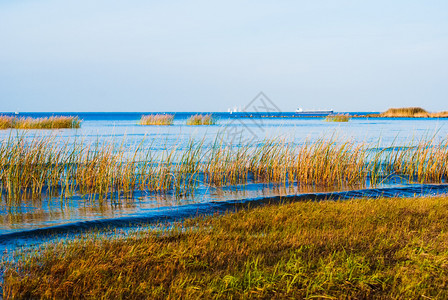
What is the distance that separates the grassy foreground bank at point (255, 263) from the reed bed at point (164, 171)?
3878mm

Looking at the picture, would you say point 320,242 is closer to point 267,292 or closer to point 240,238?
point 240,238

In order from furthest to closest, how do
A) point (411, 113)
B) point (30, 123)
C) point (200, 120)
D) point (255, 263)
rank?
point (411, 113)
point (200, 120)
point (30, 123)
point (255, 263)

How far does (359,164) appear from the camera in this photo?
434 inches

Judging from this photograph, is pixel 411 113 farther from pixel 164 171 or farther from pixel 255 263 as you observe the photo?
pixel 255 263

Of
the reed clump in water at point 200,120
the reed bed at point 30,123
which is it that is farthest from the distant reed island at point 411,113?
the reed bed at point 30,123

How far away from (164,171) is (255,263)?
609cm

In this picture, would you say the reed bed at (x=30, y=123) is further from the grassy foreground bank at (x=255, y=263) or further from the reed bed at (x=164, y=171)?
the grassy foreground bank at (x=255, y=263)

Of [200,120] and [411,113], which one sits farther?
[411,113]

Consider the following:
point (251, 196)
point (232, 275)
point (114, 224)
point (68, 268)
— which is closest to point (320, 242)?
point (232, 275)

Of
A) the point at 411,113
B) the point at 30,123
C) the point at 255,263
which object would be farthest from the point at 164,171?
the point at 411,113

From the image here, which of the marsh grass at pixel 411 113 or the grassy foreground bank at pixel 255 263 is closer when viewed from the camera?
the grassy foreground bank at pixel 255 263

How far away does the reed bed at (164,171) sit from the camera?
8.76 metres

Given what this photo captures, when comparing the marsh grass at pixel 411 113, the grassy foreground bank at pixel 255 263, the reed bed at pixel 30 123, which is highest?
the marsh grass at pixel 411 113

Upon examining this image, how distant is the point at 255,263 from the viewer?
3.91 m
